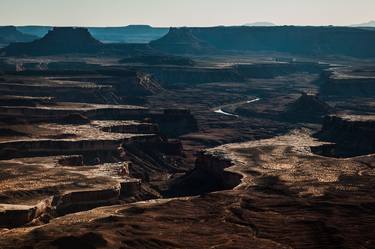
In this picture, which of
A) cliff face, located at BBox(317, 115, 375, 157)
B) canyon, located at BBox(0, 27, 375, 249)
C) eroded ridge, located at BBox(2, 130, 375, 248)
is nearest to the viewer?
eroded ridge, located at BBox(2, 130, 375, 248)

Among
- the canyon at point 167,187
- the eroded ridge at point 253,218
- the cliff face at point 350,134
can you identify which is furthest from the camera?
the cliff face at point 350,134

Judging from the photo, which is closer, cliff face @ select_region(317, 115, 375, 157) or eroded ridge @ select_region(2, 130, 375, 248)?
eroded ridge @ select_region(2, 130, 375, 248)

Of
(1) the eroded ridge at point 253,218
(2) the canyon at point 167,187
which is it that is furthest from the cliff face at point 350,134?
(1) the eroded ridge at point 253,218

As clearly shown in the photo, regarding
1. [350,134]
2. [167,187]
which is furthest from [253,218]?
[350,134]

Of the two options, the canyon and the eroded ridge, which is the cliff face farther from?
the eroded ridge

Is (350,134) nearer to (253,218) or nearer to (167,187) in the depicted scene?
(167,187)

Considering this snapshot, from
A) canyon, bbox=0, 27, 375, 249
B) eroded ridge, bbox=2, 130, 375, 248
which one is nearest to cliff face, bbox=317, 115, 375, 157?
canyon, bbox=0, 27, 375, 249

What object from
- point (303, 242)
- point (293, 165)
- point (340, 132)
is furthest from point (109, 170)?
point (340, 132)

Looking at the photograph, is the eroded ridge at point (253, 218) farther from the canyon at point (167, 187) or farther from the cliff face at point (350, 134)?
the cliff face at point (350, 134)

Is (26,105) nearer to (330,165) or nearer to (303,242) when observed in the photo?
(330,165)

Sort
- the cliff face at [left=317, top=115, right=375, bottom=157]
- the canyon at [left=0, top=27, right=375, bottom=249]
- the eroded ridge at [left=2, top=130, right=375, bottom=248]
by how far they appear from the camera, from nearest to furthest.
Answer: the eroded ridge at [left=2, top=130, right=375, bottom=248]
the canyon at [left=0, top=27, right=375, bottom=249]
the cliff face at [left=317, top=115, right=375, bottom=157]

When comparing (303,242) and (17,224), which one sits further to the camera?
(17,224)
